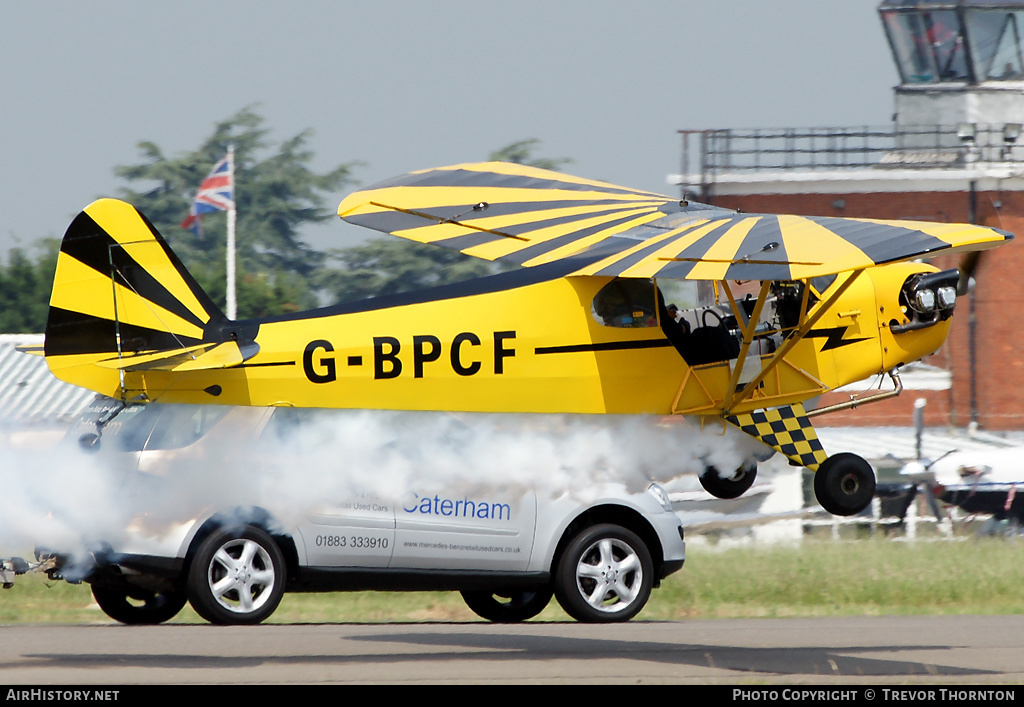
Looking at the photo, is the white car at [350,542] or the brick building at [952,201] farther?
the brick building at [952,201]

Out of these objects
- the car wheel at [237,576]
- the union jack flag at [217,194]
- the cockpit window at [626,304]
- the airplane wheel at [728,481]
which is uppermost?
the union jack flag at [217,194]

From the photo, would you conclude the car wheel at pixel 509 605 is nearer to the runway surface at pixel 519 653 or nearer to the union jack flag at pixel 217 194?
the runway surface at pixel 519 653

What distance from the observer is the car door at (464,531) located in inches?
381

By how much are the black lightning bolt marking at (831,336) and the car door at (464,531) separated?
7.69 feet

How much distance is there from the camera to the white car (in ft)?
28.7

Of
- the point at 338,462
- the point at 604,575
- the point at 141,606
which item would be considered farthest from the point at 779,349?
the point at 141,606

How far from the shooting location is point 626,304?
865cm

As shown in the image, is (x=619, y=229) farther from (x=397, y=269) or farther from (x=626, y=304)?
(x=397, y=269)

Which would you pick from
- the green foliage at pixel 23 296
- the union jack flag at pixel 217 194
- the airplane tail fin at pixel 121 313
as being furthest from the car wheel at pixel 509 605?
the green foliage at pixel 23 296

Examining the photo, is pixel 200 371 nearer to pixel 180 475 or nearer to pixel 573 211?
pixel 180 475

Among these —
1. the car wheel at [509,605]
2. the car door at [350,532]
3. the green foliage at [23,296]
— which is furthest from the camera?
the green foliage at [23,296]

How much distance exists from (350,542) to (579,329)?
2458 mm
